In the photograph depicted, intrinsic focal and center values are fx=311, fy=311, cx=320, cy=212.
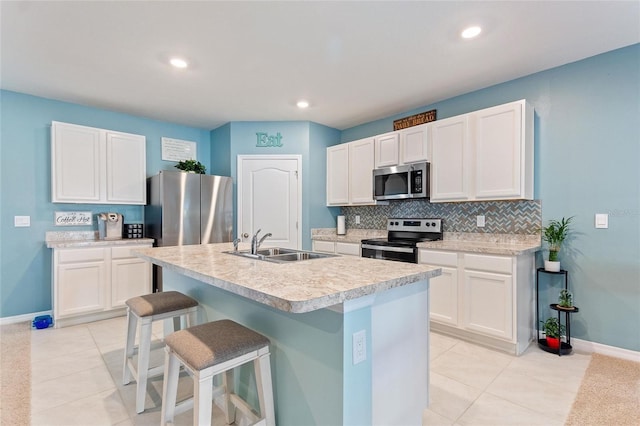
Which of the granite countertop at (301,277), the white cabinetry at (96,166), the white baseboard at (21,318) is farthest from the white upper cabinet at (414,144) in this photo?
the white baseboard at (21,318)

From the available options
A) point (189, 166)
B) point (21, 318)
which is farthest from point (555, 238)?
point (21, 318)

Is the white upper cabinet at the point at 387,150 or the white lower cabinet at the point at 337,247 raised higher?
the white upper cabinet at the point at 387,150

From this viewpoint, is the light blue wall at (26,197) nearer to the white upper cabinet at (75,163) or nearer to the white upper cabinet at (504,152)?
the white upper cabinet at (75,163)

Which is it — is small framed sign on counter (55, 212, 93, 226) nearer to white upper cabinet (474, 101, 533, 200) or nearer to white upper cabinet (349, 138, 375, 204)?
white upper cabinet (349, 138, 375, 204)

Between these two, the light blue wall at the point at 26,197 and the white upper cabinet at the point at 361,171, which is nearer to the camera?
the light blue wall at the point at 26,197

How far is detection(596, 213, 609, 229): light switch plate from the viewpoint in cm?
257

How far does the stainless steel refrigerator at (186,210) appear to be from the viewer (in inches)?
149

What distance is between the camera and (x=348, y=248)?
3.97 meters

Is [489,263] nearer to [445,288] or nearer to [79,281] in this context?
[445,288]

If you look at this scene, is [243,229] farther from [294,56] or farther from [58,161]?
[294,56]

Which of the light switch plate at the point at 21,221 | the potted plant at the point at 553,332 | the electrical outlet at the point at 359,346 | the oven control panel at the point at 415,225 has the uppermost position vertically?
the light switch plate at the point at 21,221

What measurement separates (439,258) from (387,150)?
4.90ft

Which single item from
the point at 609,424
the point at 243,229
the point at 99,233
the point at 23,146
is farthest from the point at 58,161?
the point at 609,424

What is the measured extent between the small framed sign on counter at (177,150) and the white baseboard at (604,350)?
510 cm
